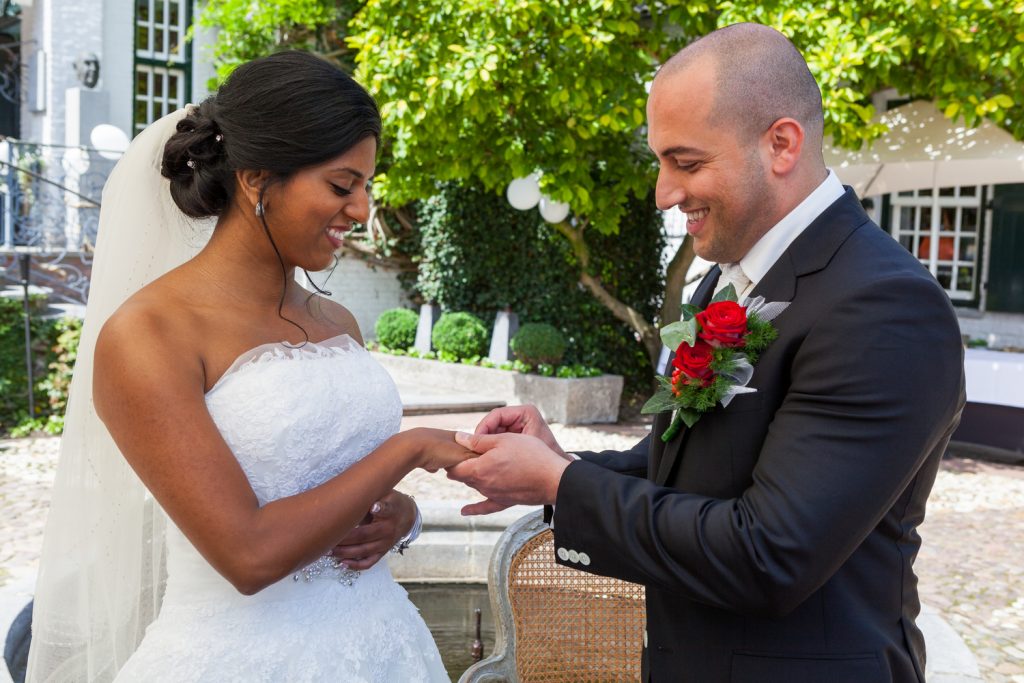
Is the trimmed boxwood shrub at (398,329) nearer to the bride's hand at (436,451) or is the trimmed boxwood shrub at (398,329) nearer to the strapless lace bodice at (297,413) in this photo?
the strapless lace bodice at (297,413)

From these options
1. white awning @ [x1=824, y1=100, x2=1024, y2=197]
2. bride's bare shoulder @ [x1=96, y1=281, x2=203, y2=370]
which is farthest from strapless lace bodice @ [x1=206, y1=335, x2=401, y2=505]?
white awning @ [x1=824, y1=100, x2=1024, y2=197]

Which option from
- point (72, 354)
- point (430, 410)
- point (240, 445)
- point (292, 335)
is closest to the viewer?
point (240, 445)

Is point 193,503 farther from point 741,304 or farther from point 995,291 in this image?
point 995,291

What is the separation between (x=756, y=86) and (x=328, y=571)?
1.53m

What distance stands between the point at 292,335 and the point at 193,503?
0.61 m

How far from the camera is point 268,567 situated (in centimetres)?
202

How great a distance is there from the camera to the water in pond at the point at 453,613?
14.5ft

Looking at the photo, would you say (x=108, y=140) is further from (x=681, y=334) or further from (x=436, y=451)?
(x=681, y=334)

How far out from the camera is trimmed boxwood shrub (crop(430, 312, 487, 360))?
1349 centimetres

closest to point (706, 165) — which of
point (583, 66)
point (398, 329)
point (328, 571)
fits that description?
point (328, 571)

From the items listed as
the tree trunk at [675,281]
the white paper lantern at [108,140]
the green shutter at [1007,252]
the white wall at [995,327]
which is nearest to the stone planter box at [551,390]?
the tree trunk at [675,281]

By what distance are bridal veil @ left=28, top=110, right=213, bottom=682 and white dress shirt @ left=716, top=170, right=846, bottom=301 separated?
1572 millimetres

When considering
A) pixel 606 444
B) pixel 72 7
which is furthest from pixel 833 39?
pixel 72 7

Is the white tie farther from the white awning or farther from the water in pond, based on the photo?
the white awning
